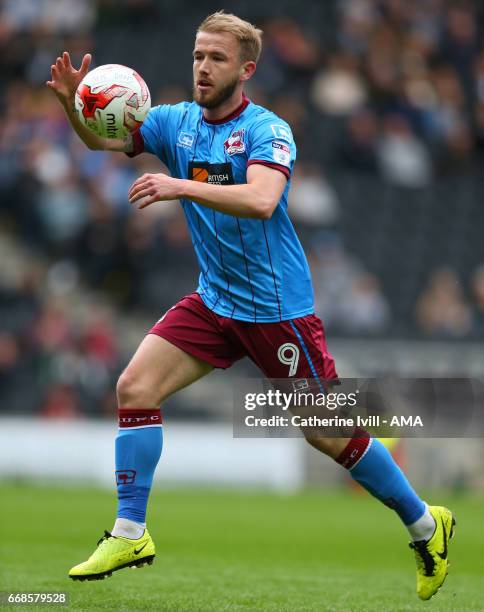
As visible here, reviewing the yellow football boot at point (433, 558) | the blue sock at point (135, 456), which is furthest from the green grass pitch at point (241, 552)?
the blue sock at point (135, 456)

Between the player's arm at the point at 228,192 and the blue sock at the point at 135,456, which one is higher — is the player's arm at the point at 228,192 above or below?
above

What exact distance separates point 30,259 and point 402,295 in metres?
4.90

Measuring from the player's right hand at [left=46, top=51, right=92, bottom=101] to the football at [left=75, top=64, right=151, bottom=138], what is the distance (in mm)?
153

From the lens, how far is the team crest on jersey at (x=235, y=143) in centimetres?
579

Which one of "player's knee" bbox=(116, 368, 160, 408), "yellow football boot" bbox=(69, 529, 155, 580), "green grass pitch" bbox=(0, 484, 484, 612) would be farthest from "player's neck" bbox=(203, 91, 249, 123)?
"green grass pitch" bbox=(0, 484, 484, 612)

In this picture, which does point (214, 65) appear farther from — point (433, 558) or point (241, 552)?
point (241, 552)

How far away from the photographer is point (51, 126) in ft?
54.7

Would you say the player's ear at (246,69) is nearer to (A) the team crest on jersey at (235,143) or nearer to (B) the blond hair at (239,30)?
(B) the blond hair at (239,30)

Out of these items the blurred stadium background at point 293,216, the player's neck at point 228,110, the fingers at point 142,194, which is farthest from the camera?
the blurred stadium background at point 293,216

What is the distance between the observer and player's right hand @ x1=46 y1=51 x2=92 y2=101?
236 inches

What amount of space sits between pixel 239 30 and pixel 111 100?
2.21 feet

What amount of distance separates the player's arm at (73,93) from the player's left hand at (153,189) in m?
0.93

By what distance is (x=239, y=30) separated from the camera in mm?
5852

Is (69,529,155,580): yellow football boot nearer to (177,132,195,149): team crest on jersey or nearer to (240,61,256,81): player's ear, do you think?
(177,132,195,149): team crest on jersey
